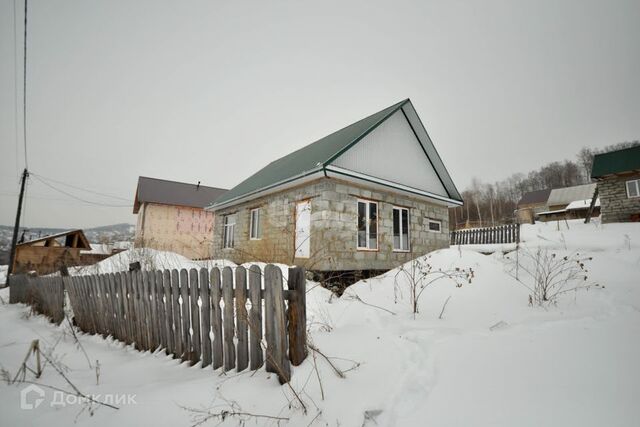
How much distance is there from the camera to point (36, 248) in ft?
52.5

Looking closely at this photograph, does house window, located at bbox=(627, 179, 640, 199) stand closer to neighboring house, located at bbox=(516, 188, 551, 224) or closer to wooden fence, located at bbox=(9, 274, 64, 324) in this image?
neighboring house, located at bbox=(516, 188, 551, 224)

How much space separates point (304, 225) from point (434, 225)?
6256 mm

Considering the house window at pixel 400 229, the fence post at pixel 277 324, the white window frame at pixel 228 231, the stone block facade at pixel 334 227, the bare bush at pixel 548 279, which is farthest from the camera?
the white window frame at pixel 228 231

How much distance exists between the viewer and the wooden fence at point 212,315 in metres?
2.33

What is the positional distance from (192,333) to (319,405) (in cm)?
194

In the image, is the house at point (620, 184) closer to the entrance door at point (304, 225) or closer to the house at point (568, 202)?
the house at point (568, 202)

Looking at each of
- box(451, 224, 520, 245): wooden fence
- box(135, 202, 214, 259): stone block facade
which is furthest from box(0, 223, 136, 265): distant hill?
box(451, 224, 520, 245): wooden fence

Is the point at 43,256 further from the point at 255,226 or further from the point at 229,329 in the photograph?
the point at 229,329

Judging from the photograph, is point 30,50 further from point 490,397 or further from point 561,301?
point 561,301

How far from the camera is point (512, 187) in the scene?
177ft

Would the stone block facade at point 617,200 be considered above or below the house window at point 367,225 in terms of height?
above

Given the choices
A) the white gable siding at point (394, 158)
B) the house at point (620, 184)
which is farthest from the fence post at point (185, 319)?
the house at point (620, 184)

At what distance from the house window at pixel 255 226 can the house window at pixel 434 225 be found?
698 centimetres

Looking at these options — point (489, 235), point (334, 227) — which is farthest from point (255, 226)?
point (489, 235)
